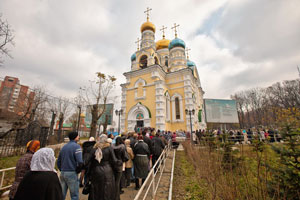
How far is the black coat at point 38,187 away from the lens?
5.53 ft

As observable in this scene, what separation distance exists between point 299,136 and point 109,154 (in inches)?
153

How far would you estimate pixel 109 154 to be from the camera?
290 centimetres

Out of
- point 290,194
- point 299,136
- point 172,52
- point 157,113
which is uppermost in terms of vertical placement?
point 172,52

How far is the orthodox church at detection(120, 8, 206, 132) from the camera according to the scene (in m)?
19.3

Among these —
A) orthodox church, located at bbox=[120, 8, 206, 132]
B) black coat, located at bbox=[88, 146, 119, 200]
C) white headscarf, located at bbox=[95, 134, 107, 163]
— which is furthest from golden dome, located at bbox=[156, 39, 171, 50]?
black coat, located at bbox=[88, 146, 119, 200]

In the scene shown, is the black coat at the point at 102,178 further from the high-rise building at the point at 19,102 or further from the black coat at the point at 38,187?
the high-rise building at the point at 19,102

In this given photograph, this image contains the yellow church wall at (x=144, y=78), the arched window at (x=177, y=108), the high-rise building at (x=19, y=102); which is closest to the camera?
the high-rise building at (x=19, y=102)

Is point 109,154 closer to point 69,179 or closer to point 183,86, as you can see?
point 69,179

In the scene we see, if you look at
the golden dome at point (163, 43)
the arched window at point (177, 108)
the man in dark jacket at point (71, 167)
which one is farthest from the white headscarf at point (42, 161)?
the golden dome at point (163, 43)

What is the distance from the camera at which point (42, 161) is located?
1830mm

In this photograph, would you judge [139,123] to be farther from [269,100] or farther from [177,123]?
[269,100]

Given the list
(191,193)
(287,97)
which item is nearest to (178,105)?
(191,193)

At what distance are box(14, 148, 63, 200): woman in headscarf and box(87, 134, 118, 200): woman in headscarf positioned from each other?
92cm

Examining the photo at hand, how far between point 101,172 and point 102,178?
12 centimetres
